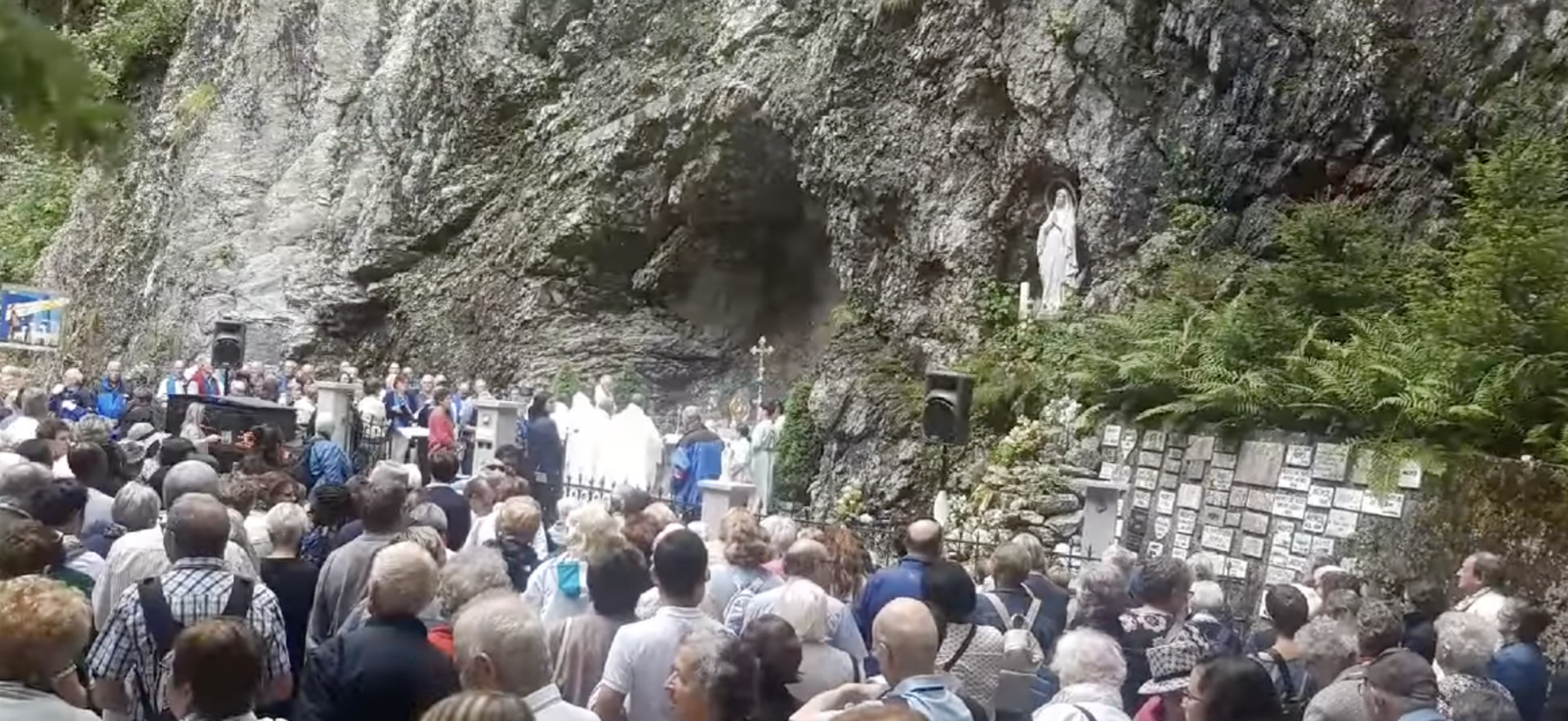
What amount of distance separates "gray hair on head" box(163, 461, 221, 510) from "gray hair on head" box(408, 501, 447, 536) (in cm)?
105

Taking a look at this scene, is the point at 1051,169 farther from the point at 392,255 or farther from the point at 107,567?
the point at 107,567

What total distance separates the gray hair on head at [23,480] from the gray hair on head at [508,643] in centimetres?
282

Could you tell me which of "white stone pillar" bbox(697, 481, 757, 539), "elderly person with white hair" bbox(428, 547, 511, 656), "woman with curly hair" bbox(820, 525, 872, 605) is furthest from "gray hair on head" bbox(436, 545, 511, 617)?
"white stone pillar" bbox(697, 481, 757, 539)

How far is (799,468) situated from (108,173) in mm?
18469

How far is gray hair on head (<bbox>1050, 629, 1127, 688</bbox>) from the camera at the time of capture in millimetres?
4703

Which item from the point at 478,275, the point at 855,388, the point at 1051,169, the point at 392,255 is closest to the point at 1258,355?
the point at 1051,169

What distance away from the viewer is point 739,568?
6.46m

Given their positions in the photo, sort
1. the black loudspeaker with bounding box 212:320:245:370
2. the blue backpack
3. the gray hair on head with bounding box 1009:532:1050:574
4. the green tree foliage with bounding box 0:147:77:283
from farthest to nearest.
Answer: the green tree foliage with bounding box 0:147:77:283, the black loudspeaker with bounding box 212:320:245:370, the blue backpack, the gray hair on head with bounding box 1009:532:1050:574

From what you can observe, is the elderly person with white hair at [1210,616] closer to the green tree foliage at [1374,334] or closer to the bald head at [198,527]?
the bald head at [198,527]

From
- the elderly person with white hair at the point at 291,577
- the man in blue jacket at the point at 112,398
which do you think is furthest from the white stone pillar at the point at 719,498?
the man in blue jacket at the point at 112,398

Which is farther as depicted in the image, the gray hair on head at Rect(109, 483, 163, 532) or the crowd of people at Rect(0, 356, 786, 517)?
the crowd of people at Rect(0, 356, 786, 517)

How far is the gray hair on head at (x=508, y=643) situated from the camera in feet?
13.6

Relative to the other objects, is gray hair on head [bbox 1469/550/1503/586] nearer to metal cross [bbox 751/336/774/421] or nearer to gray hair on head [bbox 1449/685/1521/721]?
gray hair on head [bbox 1449/685/1521/721]

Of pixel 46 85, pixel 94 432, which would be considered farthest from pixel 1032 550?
pixel 46 85
